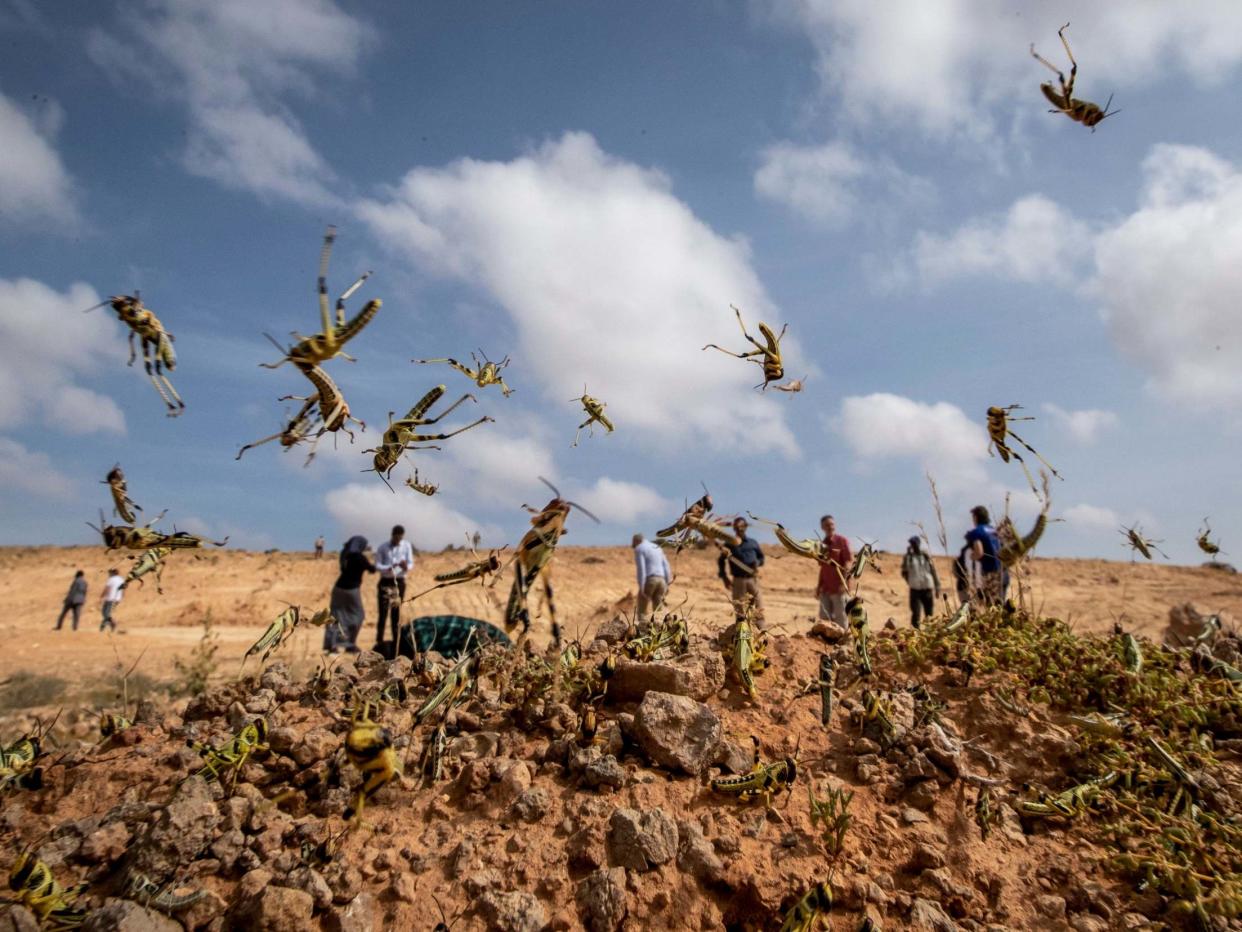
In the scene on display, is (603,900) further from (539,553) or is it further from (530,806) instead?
(539,553)

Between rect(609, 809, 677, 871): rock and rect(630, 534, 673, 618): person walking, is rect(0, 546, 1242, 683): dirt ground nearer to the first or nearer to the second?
rect(630, 534, 673, 618): person walking

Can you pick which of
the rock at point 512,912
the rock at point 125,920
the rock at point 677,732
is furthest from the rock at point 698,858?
the rock at point 125,920

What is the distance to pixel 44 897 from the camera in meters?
2.76

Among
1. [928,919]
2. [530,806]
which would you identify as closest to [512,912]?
[530,806]

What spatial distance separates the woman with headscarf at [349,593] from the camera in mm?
10633

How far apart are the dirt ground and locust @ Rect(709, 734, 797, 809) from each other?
35.0 feet

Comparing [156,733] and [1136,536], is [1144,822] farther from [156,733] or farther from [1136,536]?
[156,733]

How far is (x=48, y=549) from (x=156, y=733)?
131 feet

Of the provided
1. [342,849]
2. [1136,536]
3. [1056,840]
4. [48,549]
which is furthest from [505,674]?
[48,549]

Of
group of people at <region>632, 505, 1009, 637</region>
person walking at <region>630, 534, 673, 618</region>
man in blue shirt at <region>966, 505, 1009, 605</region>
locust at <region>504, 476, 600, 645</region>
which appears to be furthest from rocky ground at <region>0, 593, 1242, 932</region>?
person walking at <region>630, 534, 673, 618</region>

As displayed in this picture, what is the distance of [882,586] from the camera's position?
23.5 metres

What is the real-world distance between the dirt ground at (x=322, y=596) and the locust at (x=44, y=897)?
1004cm

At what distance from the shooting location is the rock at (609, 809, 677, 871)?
3.03 m

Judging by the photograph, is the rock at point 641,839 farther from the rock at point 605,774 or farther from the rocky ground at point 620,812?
the rock at point 605,774
